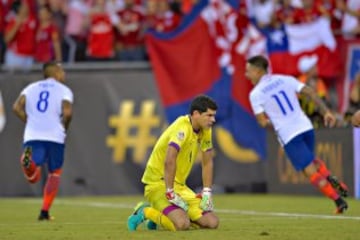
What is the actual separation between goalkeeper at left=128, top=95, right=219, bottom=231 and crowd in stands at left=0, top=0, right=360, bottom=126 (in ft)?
31.1

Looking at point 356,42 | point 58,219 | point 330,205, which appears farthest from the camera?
point 356,42

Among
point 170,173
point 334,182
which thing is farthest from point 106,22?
point 170,173

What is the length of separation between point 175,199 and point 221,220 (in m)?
2.41

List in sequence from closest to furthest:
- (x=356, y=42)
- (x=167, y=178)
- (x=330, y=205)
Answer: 1. (x=167, y=178)
2. (x=330, y=205)
3. (x=356, y=42)

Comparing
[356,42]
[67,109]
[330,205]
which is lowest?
[330,205]

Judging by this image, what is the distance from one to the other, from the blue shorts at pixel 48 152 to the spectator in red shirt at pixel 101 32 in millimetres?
7243

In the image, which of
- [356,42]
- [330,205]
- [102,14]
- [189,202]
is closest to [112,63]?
[102,14]

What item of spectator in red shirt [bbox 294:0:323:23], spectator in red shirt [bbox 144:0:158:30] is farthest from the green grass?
spectator in red shirt [bbox 144:0:158:30]

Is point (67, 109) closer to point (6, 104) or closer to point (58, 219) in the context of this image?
point (58, 219)

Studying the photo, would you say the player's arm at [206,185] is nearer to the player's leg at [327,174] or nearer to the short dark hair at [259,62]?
the player's leg at [327,174]

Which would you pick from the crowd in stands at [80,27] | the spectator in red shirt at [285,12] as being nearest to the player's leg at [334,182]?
the spectator in red shirt at [285,12]

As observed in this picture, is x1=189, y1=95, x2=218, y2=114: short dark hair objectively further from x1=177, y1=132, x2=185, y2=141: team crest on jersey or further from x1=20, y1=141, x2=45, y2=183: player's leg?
x1=20, y1=141, x2=45, y2=183: player's leg

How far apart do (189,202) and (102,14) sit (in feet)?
35.5

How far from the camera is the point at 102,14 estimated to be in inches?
875
